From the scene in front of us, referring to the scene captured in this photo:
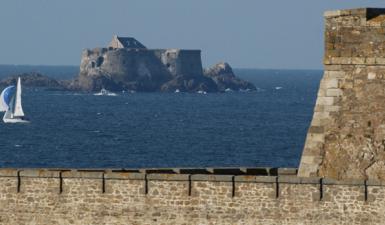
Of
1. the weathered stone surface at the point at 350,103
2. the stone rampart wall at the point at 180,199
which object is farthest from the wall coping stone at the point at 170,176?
the weathered stone surface at the point at 350,103

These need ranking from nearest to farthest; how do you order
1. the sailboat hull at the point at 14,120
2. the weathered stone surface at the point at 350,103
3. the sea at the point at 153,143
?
the weathered stone surface at the point at 350,103, the sea at the point at 153,143, the sailboat hull at the point at 14,120

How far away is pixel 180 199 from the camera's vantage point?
29.1m

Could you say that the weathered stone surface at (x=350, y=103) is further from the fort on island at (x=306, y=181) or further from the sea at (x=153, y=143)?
the sea at (x=153, y=143)

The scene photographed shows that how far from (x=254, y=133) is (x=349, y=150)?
134 metres

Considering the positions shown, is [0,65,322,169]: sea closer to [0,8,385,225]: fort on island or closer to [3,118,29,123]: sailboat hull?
[3,118,29,123]: sailboat hull

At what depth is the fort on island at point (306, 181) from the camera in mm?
28359

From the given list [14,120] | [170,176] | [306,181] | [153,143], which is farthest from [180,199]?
[14,120]

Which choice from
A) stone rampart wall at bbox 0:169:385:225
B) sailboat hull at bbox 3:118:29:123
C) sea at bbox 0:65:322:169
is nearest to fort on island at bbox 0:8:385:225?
stone rampart wall at bbox 0:169:385:225

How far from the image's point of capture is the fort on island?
1117 inches

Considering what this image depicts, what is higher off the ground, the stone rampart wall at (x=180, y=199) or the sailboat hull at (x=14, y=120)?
the sailboat hull at (x=14, y=120)

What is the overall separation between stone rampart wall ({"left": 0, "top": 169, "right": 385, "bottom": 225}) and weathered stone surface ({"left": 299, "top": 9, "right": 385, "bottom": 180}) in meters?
1.03

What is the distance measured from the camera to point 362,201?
2784 centimetres

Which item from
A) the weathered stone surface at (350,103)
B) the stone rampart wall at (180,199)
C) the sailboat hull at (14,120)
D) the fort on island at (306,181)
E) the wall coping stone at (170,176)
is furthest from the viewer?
the sailboat hull at (14,120)

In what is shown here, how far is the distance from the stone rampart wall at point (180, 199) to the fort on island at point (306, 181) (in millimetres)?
22
